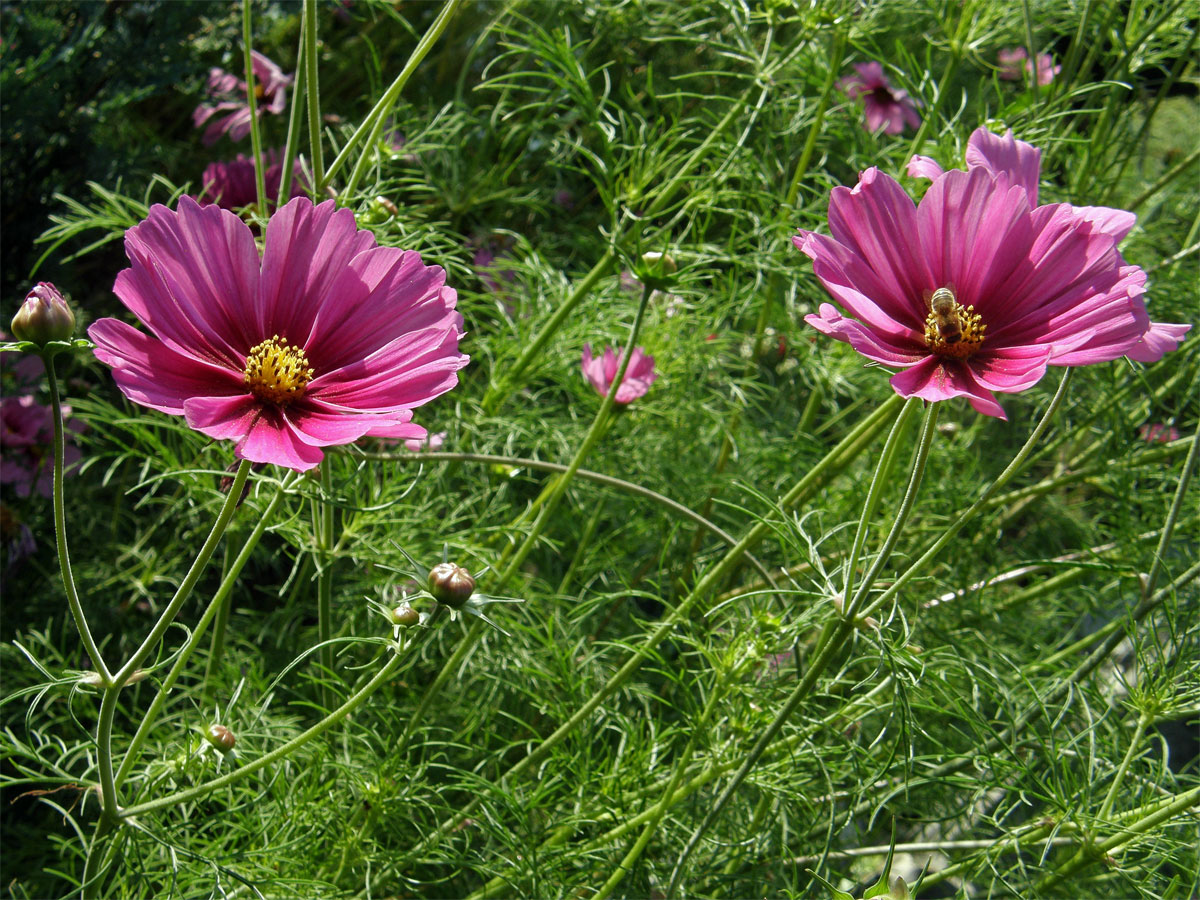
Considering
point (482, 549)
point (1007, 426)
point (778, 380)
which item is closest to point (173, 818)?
point (482, 549)

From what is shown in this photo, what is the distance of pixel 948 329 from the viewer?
22.4 inches

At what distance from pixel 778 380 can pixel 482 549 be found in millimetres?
910

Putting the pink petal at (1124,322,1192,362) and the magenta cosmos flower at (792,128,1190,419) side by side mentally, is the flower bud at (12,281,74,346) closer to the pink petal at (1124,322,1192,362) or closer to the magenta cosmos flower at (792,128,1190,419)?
the magenta cosmos flower at (792,128,1190,419)

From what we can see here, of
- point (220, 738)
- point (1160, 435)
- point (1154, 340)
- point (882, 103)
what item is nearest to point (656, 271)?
point (1154, 340)

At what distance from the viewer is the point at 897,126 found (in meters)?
1.38

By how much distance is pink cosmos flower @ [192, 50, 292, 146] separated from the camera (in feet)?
3.96

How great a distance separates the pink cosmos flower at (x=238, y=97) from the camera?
3.96 ft

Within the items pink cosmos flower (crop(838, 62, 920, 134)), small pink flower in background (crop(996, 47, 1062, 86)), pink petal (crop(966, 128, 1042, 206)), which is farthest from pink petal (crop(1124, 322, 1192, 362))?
pink cosmos flower (crop(838, 62, 920, 134))

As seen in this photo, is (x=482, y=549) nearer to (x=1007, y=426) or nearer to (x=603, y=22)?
(x=603, y=22)

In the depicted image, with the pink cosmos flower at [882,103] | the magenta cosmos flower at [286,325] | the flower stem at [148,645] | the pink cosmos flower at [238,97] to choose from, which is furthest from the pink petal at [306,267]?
the pink cosmos flower at [882,103]

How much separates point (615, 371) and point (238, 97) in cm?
73

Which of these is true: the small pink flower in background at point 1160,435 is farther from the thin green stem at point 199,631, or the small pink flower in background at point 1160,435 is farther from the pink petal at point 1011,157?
the thin green stem at point 199,631

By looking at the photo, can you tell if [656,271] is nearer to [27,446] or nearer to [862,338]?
[862,338]

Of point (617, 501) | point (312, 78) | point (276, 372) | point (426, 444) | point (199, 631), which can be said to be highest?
point (312, 78)
